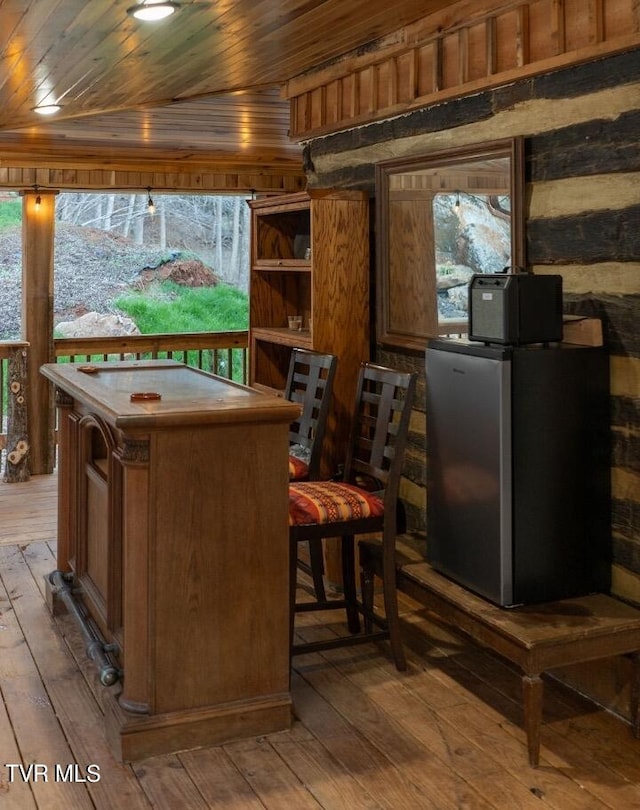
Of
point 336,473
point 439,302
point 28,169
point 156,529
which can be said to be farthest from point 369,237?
point 28,169

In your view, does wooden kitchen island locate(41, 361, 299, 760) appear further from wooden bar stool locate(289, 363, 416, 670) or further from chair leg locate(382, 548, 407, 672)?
chair leg locate(382, 548, 407, 672)

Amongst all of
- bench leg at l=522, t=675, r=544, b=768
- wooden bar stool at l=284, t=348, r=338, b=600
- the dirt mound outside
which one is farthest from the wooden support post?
the dirt mound outside

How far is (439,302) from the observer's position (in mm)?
3949

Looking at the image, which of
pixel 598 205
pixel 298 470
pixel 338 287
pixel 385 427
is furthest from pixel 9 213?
pixel 598 205

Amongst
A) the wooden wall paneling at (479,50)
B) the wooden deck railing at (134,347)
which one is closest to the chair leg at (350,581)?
the wooden wall paneling at (479,50)

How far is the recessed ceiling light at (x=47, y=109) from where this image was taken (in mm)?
4942

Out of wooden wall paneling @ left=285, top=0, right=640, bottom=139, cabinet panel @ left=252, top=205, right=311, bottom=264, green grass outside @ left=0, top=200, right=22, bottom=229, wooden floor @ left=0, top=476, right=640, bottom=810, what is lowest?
wooden floor @ left=0, top=476, right=640, bottom=810

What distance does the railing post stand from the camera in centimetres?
669

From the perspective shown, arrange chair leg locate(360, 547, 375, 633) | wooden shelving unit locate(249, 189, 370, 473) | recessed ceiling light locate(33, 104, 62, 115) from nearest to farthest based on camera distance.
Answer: chair leg locate(360, 547, 375, 633) < wooden shelving unit locate(249, 189, 370, 473) < recessed ceiling light locate(33, 104, 62, 115)

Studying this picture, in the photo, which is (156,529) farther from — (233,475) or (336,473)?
(336,473)

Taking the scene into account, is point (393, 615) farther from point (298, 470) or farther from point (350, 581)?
point (298, 470)

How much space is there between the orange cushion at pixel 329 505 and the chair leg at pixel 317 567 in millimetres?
625

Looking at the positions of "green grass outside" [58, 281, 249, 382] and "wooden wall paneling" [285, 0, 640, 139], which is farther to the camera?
"green grass outside" [58, 281, 249, 382]

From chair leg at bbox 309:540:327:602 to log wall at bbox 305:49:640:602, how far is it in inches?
52.4
